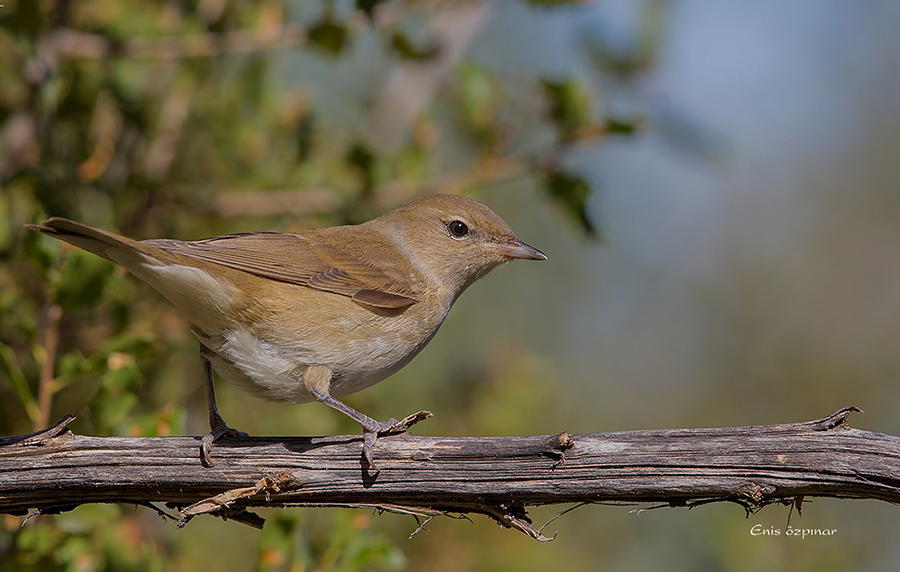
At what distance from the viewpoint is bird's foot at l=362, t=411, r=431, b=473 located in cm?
288

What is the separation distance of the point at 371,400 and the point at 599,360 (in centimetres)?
511

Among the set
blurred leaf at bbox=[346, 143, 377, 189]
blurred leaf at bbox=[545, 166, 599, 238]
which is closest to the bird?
blurred leaf at bbox=[346, 143, 377, 189]

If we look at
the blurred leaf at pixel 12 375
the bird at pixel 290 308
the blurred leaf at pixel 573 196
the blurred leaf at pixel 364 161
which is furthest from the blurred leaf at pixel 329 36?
the blurred leaf at pixel 12 375

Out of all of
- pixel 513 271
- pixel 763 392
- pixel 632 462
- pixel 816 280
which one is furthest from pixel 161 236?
pixel 816 280

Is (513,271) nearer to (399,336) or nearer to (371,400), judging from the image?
(371,400)

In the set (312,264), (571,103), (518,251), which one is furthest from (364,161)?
(571,103)

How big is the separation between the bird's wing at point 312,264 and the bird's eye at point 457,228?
20.5 inches

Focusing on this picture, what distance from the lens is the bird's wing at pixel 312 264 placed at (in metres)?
3.69

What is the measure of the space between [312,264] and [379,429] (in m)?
1.13

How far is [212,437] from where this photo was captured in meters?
3.11

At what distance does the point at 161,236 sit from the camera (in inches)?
192

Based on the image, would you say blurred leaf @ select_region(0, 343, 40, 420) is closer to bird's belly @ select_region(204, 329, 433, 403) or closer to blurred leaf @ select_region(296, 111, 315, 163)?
bird's belly @ select_region(204, 329, 433, 403)

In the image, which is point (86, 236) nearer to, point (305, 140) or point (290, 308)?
point (290, 308)

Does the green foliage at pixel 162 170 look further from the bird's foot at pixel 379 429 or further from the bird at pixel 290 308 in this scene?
the bird's foot at pixel 379 429
